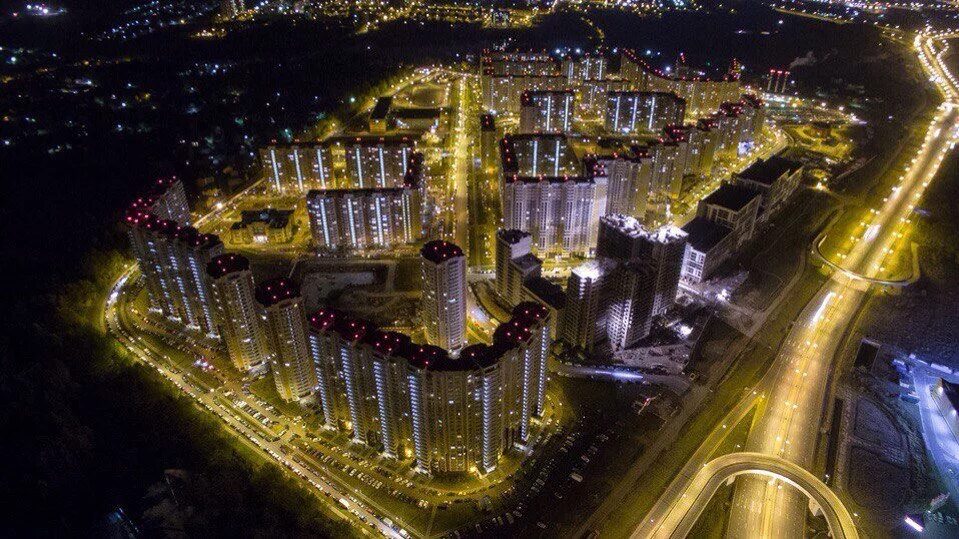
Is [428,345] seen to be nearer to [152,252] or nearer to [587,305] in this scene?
[587,305]

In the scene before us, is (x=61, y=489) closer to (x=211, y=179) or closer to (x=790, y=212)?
(x=211, y=179)

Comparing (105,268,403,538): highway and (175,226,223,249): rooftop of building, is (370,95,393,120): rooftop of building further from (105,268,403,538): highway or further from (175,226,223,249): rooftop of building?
(175,226,223,249): rooftop of building

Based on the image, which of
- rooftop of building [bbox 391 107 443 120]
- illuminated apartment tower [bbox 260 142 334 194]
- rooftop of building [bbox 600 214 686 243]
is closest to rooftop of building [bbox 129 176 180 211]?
illuminated apartment tower [bbox 260 142 334 194]

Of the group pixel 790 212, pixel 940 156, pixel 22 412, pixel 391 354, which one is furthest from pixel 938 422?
pixel 22 412

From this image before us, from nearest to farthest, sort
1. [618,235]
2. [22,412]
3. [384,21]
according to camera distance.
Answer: [22,412], [618,235], [384,21]

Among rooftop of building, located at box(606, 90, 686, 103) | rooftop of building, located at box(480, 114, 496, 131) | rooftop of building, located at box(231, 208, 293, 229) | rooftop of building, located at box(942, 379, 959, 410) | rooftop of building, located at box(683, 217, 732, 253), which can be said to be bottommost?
rooftop of building, located at box(942, 379, 959, 410)

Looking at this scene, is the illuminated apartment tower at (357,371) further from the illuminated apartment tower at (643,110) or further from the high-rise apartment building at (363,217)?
the illuminated apartment tower at (643,110)

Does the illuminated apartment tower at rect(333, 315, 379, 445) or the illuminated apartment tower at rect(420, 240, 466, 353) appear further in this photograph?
the illuminated apartment tower at rect(420, 240, 466, 353)
